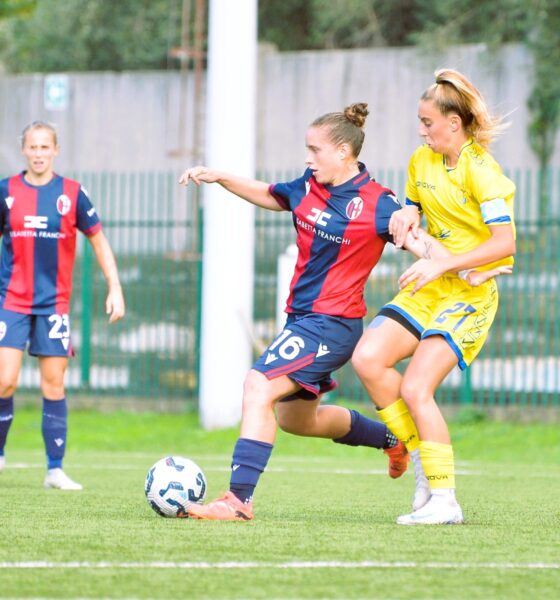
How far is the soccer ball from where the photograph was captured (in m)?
5.75

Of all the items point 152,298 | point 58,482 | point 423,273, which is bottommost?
point 58,482

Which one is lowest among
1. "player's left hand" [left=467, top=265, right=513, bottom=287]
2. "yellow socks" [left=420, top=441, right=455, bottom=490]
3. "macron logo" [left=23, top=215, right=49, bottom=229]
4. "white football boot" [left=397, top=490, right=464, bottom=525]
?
"white football boot" [left=397, top=490, right=464, bottom=525]

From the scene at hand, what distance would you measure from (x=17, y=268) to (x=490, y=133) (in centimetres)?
338

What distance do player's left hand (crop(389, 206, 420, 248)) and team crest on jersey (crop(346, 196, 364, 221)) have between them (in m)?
0.18

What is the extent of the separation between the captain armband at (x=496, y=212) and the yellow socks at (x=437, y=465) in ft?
3.39

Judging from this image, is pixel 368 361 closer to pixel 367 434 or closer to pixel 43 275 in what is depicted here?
pixel 367 434

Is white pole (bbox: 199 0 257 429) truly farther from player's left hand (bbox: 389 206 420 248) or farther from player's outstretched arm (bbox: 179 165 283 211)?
player's left hand (bbox: 389 206 420 248)

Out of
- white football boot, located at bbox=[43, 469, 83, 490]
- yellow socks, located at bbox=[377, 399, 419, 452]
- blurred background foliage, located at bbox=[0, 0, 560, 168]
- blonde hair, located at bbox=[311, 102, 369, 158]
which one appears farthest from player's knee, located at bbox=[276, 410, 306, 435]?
blurred background foliage, located at bbox=[0, 0, 560, 168]

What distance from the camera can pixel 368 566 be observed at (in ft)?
14.0

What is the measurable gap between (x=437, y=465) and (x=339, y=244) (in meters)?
1.12

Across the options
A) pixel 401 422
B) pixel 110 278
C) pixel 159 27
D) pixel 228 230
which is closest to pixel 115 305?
pixel 110 278

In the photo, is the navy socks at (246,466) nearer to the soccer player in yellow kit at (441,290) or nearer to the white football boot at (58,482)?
the soccer player in yellow kit at (441,290)

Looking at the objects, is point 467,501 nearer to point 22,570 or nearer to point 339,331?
point 339,331

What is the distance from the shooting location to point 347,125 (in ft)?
19.7
